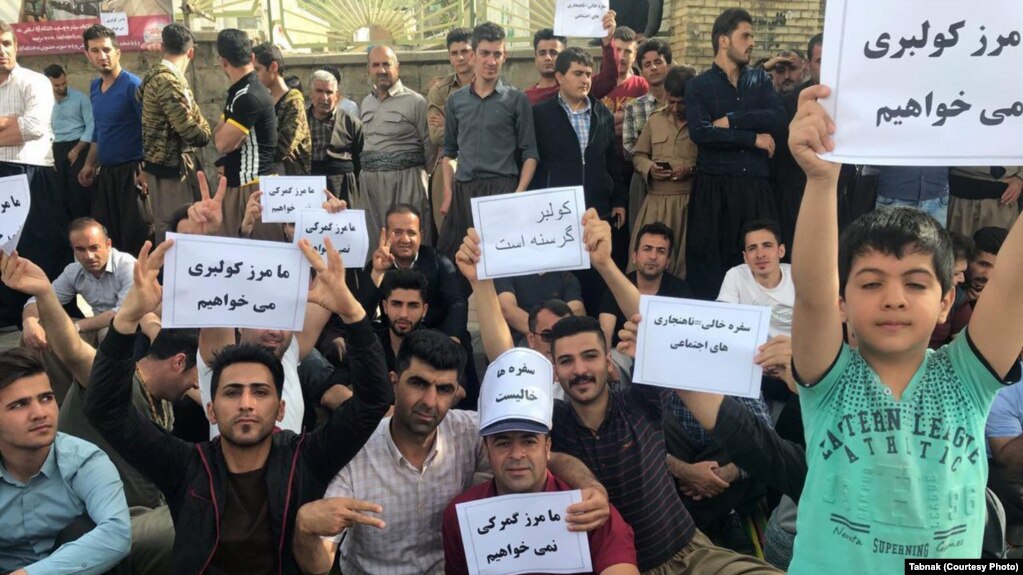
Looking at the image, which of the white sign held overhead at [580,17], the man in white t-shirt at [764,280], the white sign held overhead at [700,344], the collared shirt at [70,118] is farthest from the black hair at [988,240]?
the collared shirt at [70,118]

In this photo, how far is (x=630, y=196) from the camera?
6945mm

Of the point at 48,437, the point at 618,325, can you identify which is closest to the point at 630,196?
the point at 618,325

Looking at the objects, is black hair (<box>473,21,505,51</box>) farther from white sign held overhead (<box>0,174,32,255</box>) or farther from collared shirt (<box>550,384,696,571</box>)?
collared shirt (<box>550,384,696,571</box>)

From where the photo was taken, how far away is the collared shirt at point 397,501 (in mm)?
3314

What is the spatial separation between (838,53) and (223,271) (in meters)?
2.19

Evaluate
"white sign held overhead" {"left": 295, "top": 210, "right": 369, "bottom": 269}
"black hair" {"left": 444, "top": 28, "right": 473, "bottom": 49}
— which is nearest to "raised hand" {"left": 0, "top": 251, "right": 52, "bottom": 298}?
"white sign held overhead" {"left": 295, "top": 210, "right": 369, "bottom": 269}

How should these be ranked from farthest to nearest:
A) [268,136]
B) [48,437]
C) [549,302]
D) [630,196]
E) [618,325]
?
[630,196]
[268,136]
[618,325]
[549,302]
[48,437]

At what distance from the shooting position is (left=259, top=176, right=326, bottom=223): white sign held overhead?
5156 mm

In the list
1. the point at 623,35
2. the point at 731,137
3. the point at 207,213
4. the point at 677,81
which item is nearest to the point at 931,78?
the point at 207,213

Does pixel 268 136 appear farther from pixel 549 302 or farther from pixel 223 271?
pixel 223 271

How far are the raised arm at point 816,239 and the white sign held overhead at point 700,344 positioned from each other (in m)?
1.18

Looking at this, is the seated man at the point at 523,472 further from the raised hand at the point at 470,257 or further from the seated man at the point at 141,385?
the seated man at the point at 141,385

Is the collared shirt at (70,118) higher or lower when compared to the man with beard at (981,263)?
higher

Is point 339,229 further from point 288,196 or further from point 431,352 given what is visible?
point 431,352
